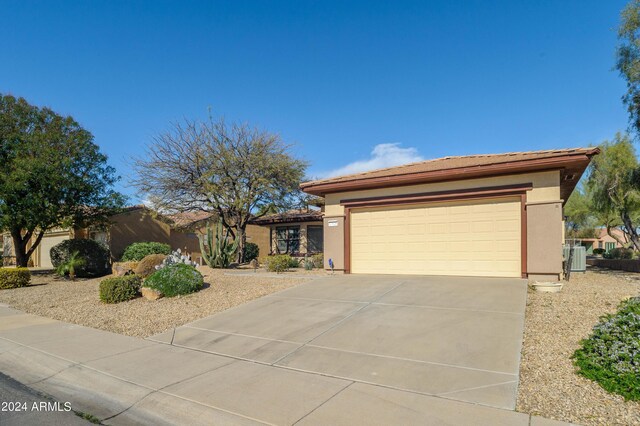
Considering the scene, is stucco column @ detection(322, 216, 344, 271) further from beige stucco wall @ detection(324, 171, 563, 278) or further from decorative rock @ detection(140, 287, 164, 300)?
decorative rock @ detection(140, 287, 164, 300)

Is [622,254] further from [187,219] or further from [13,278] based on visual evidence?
[13,278]

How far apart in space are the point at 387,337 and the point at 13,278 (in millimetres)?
15740

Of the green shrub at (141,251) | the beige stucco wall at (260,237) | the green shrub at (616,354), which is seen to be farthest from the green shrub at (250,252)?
the green shrub at (616,354)

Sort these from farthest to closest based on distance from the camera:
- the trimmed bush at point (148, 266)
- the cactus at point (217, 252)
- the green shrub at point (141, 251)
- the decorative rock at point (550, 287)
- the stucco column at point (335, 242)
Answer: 1. the green shrub at point (141, 251)
2. the cactus at point (217, 252)
3. the trimmed bush at point (148, 266)
4. the stucco column at point (335, 242)
5. the decorative rock at point (550, 287)

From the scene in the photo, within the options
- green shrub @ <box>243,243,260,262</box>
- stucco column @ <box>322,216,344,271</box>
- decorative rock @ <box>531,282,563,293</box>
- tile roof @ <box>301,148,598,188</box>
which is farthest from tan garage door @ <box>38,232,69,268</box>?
decorative rock @ <box>531,282,563,293</box>

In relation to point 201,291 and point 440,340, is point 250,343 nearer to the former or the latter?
point 440,340

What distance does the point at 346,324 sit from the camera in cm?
767

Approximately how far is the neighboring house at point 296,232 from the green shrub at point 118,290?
13.9 metres

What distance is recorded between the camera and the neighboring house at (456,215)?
10.8 meters

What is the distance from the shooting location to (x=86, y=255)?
19.6 m

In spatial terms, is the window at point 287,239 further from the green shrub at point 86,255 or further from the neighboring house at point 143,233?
the green shrub at point 86,255

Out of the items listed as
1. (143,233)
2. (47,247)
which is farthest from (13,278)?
(47,247)

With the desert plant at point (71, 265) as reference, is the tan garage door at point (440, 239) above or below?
above

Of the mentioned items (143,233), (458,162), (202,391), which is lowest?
(202,391)
